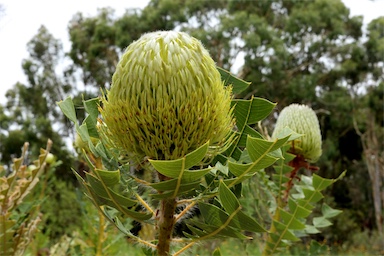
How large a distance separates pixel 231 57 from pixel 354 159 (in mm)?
7751

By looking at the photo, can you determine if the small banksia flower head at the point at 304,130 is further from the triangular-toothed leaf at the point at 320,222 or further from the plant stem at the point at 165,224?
the plant stem at the point at 165,224

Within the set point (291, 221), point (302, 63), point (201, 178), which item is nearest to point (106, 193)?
point (201, 178)

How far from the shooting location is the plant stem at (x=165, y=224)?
100cm

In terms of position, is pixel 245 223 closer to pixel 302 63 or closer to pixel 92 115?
pixel 92 115

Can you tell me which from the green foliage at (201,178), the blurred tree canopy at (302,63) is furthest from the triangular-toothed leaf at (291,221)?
the blurred tree canopy at (302,63)

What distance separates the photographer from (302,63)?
21547 mm

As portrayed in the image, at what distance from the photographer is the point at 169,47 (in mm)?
970

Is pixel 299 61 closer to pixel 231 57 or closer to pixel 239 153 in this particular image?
pixel 231 57

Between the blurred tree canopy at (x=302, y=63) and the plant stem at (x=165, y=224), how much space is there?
707 inches

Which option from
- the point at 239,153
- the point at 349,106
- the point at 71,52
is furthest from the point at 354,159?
the point at 239,153

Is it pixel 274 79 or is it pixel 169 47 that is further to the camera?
pixel 274 79

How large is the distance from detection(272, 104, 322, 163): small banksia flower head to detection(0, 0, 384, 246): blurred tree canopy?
16.7 m

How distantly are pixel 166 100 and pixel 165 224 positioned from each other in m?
0.26

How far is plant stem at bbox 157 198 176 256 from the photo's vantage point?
1.00 meters
